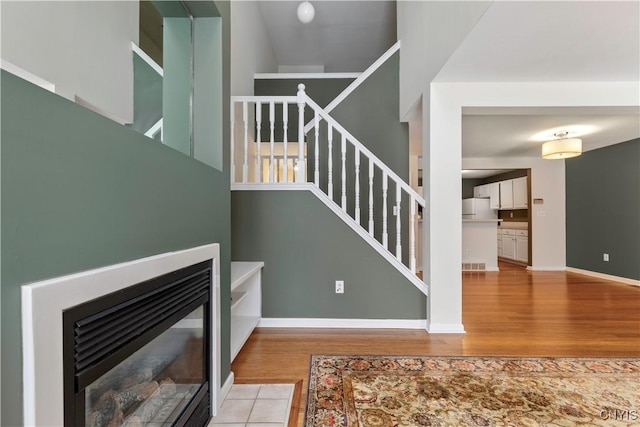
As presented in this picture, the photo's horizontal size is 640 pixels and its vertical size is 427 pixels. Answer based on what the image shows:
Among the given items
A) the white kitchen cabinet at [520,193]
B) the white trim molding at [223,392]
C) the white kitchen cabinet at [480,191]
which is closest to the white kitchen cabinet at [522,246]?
the white kitchen cabinet at [520,193]

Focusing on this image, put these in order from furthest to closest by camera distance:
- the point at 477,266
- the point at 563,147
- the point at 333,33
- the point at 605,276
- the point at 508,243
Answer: the point at 508,243
the point at 477,266
the point at 333,33
the point at 605,276
the point at 563,147

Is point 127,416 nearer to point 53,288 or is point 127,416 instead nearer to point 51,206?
point 53,288

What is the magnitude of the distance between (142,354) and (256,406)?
849 mm

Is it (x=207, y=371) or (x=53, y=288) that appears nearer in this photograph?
(x=53, y=288)

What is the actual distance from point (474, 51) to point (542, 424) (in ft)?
7.59

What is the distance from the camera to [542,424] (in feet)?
5.07

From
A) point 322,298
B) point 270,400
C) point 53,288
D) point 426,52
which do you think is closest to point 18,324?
point 53,288

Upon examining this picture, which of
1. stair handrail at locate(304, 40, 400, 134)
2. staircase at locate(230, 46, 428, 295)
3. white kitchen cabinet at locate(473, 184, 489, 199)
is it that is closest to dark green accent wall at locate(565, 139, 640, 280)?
white kitchen cabinet at locate(473, 184, 489, 199)

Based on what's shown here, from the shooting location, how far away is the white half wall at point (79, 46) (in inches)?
27.6

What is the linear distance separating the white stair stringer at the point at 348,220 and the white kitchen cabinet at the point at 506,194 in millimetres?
5791

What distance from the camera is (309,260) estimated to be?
2.93 m

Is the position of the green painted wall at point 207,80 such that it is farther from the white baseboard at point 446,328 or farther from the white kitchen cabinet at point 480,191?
the white kitchen cabinet at point 480,191

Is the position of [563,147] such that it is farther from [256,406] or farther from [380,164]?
[256,406]

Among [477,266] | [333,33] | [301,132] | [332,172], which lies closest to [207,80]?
[301,132]
